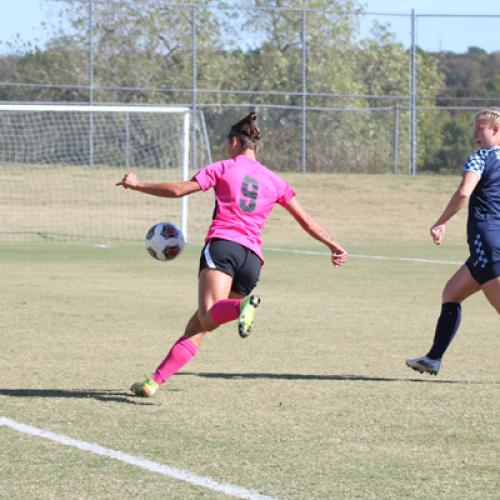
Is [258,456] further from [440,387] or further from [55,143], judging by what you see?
[55,143]

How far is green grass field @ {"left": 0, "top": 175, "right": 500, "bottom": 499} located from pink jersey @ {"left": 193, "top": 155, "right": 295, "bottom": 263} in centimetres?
105

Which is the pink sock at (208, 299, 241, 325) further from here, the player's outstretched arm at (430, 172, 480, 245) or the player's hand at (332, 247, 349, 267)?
the player's outstretched arm at (430, 172, 480, 245)

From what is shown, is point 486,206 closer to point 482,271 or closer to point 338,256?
point 482,271

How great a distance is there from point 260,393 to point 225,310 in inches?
35.5

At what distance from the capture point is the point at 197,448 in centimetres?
669

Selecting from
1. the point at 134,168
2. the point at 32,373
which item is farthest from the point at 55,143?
the point at 32,373

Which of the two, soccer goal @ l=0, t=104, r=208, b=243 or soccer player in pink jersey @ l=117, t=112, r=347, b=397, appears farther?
soccer goal @ l=0, t=104, r=208, b=243

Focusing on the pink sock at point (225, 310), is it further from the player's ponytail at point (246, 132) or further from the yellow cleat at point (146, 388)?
the player's ponytail at point (246, 132)

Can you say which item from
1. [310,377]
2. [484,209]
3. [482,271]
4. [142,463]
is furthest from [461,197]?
[142,463]

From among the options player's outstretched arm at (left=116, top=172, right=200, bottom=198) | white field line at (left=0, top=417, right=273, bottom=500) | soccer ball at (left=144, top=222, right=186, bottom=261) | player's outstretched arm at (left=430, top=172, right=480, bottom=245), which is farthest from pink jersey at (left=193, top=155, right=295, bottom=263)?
white field line at (left=0, top=417, right=273, bottom=500)

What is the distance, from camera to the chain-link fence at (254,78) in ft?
111

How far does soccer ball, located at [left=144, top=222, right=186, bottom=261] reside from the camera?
9.02 meters

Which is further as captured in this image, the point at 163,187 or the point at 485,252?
the point at 485,252

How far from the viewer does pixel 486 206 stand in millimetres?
8727
